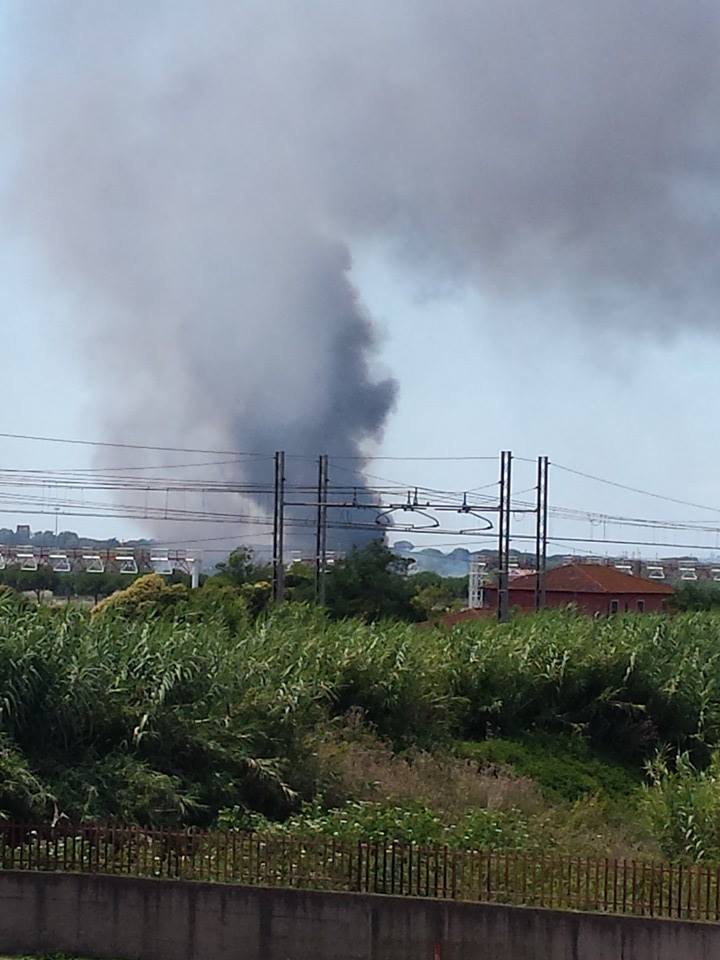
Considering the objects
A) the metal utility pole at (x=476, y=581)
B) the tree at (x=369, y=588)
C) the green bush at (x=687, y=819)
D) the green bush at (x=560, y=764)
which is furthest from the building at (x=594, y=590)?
the green bush at (x=687, y=819)

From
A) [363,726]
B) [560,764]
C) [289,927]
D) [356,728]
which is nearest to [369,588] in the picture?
[560,764]

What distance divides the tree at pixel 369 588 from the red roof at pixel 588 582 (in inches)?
589

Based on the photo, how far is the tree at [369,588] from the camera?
53.5 metres

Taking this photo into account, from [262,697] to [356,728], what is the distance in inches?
201

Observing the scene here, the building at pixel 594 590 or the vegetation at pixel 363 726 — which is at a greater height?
the building at pixel 594 590

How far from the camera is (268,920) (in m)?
14.5

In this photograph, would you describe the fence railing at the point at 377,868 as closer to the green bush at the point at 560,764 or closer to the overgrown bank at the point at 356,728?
the overgrown bank at the point at 356,728

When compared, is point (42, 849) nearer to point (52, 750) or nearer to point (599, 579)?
point (52, 750)

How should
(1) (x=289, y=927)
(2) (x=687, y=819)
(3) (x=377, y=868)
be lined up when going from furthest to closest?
1. (2) (x=687, y=819)
2. (3) (x=377, y=868)
3. (1) (x=289, y=927)

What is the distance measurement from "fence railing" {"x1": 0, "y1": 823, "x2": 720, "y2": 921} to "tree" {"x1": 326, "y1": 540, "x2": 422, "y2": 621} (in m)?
37.6

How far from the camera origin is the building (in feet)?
225

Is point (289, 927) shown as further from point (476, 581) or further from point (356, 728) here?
point (476, 581)

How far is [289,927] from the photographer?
14492 millimetres

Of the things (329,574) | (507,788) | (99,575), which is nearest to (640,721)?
(507,788)
